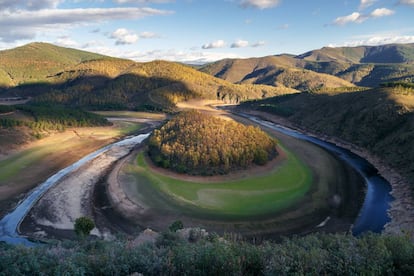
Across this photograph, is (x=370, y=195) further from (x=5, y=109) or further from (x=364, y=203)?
(x=5, y=109)

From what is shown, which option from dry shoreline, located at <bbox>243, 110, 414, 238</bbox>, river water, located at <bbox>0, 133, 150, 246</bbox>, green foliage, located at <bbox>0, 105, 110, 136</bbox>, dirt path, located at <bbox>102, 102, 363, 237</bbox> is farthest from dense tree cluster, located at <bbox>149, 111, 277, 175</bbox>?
green foliage, located at <bbox>0, 105, 110, 136</bbox>

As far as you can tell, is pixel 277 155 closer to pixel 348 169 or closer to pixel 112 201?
pixel 348 169

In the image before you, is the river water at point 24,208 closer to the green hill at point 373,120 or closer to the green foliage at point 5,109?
the green foliage at point 5,109

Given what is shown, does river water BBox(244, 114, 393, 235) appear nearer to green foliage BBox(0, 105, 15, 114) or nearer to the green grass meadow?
the green grass meadow

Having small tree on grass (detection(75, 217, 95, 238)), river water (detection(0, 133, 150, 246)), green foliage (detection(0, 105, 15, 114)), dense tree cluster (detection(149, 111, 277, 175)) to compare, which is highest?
green foliage (detection(0, 105, 15, 114))

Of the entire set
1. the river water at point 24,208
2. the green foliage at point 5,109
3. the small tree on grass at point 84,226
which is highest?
the green foliage at point 5,109

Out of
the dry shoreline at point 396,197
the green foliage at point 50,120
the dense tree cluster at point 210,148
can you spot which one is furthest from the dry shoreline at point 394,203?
the green foliage at point 50,120

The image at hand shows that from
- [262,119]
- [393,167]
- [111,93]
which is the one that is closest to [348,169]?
[393,167]
